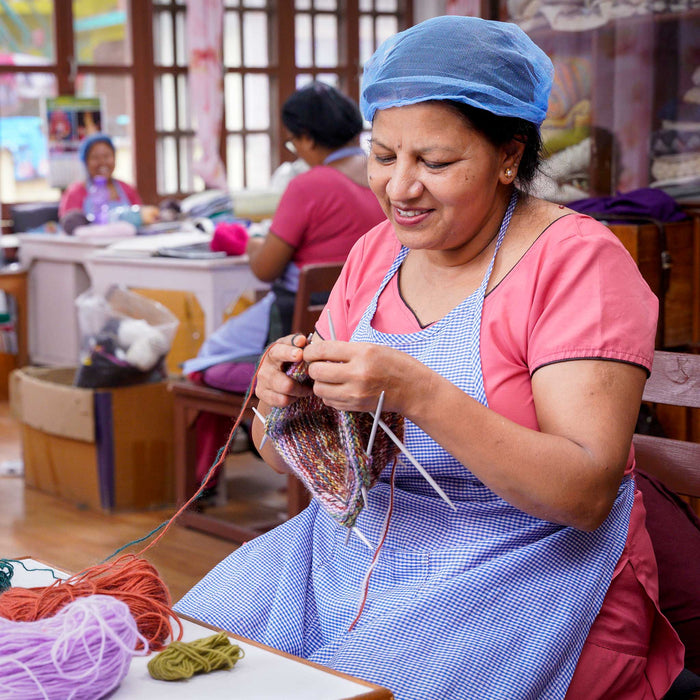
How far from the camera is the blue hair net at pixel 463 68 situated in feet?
4.05

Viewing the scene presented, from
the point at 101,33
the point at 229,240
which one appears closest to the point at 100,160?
A: the point at 101,33

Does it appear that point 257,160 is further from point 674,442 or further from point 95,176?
point 674,442

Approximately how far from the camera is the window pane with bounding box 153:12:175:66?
7.86 metres

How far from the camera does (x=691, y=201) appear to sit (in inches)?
123

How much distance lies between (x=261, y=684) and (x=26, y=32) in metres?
7.04

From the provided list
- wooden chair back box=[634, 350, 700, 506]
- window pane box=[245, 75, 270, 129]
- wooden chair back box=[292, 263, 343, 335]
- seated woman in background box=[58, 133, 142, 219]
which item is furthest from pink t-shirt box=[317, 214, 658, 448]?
window pane box=[245, 75, 270, 129]

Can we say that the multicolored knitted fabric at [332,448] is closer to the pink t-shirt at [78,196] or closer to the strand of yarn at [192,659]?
the strand of yarn at [192,659]

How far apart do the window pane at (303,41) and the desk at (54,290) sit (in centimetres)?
312

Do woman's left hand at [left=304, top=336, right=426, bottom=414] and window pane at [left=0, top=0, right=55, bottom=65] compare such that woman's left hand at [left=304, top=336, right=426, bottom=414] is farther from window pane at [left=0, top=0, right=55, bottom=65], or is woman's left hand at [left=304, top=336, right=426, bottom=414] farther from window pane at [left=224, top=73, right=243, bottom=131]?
window pane at [left=224, top=73, right=243, bottom=131]

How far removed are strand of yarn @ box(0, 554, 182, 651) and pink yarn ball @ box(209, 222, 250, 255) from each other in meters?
2.97

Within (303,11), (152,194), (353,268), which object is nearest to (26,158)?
(152,194)

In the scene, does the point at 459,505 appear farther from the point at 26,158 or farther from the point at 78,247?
the point at 26,158

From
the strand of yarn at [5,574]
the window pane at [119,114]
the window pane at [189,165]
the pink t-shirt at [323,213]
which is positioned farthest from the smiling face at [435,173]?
the window pane at [189,165]

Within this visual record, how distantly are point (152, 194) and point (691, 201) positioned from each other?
5.44 m
